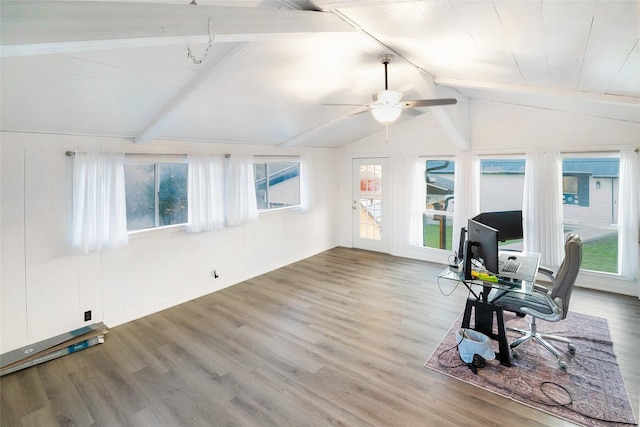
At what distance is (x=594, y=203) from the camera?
14.7 ft

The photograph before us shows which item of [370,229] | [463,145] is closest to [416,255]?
[370,229]

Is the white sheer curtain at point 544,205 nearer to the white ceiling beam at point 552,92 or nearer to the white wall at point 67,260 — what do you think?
the white ceiling beam at point 552,92

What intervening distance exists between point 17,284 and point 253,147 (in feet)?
10.4

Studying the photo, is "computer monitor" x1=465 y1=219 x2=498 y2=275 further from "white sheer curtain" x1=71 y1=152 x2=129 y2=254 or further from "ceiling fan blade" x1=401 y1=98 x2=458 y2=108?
"white sheer curtain" x1=71 y1=152 x2=129 y2=254

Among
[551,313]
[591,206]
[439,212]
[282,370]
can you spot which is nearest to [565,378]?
[551,313]

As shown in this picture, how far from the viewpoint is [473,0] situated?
1551 millimetres

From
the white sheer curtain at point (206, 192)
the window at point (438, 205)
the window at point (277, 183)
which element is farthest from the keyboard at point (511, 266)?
the window at point (277, 183)

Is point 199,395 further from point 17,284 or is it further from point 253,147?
point 253,147

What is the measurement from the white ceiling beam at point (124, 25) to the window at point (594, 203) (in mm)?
4510

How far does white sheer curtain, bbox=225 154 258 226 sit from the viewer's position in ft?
14.9

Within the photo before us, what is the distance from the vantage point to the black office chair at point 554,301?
8.29 feet

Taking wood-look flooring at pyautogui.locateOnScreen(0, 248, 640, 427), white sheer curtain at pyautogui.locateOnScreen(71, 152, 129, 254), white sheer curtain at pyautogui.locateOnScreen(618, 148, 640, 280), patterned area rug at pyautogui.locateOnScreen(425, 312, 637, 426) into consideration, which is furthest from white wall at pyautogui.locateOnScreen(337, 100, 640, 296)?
white sheer curtain at pyautogui.locateOnScreen(71, 152, 129, 254)

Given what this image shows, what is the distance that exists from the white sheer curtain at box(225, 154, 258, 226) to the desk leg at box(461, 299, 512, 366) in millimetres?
3188

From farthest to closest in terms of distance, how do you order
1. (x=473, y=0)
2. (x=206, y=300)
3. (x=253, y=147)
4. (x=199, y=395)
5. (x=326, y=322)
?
(x=253, y=147) → (x=206, y=300) → (x=326, y=322) → (x=199, y=395) → (x=473, y=0)
